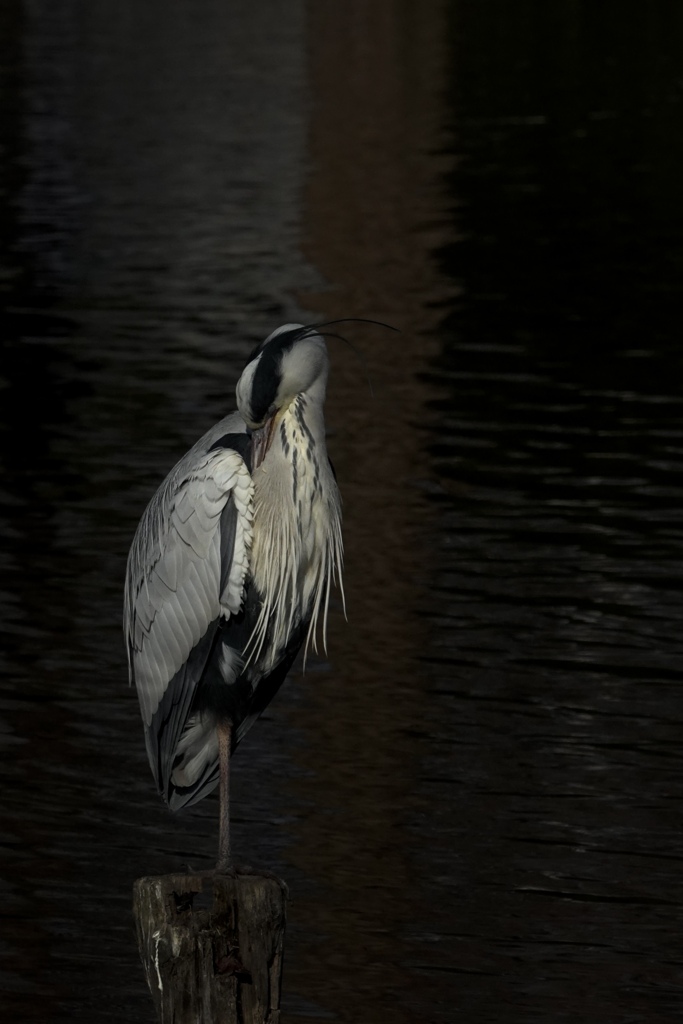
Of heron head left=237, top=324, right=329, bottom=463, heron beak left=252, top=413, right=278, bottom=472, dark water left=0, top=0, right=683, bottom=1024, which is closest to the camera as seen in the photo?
heron head left=237, top=324, right=329, bottom=463

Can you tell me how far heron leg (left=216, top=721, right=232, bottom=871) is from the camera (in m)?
4.97

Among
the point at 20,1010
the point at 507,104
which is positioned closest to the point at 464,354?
the point at 20,1010

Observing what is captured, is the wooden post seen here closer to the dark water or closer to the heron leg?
the heron leg

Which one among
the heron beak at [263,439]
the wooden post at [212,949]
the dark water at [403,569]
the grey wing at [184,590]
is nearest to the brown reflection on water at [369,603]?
the dark water at [403,569]

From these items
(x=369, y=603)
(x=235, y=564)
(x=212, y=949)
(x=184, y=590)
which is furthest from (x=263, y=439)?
(x=369, y=603)

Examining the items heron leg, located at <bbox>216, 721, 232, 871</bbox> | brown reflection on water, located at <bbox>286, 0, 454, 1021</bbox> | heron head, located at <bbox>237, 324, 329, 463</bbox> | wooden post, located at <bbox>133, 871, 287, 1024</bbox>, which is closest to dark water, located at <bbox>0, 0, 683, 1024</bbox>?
brown reflection on water, located at <bbox>286, 0, 454, 1021</bbox>

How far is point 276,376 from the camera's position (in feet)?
15.8

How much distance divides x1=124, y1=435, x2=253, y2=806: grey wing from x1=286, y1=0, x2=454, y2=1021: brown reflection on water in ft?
2.94

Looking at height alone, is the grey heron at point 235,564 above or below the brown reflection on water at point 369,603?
above

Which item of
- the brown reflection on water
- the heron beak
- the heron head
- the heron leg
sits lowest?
the brown reflection on water

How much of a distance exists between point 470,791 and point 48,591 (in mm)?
2801

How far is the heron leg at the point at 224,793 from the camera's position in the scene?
196 inches

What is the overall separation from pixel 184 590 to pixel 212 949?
3.55 ft

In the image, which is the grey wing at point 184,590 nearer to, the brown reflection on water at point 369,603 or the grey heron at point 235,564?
the grey heron at point 235,564
